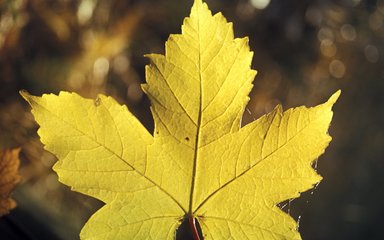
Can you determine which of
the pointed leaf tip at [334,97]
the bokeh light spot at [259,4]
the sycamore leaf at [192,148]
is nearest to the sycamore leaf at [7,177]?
the sycamore leaf at [192,148]

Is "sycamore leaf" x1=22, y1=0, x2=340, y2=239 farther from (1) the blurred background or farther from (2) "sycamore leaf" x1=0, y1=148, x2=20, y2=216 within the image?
(1) the blurred background

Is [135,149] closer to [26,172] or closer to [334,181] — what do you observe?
[26,172]

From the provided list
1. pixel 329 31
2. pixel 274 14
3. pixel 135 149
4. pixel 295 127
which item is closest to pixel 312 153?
pixel 295 127

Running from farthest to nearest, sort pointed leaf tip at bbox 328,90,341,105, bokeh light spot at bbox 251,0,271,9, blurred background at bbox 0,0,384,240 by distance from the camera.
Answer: bokeh light spot at bbox 251,0,271,9 → blurred background at bbox 0,0,384,240 → pointed leaf tip at bbox 328,90,341,105

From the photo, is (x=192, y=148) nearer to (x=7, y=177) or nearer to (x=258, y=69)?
(x=7, y=177)

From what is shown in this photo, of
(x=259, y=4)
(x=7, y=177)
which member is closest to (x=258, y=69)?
(x=259, y=4)

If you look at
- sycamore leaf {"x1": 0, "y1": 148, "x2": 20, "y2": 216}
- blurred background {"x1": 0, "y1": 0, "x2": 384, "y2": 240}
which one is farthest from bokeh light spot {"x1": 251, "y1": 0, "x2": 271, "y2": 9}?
sycamore leaf {"x1": 0, "y1": 148, "x2": 20, "y2": 216}

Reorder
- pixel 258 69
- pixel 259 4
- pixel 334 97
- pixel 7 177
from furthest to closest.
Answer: pixel 259 4 < pixel 258 69 < pixel 7 177 < pixel 334 97
